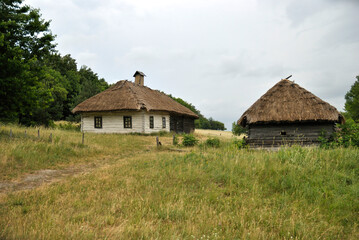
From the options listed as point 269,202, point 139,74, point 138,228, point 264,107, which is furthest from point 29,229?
point 139,74

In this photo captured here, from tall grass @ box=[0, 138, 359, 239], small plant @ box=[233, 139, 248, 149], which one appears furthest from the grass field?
small plant @ box=[233, 139, 248, 149]

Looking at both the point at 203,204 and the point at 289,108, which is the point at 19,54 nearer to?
the point at 203,204

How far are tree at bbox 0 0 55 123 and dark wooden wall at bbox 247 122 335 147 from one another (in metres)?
13.3

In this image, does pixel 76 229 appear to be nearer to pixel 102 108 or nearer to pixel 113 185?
pixel 113 185

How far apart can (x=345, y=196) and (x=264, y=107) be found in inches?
392

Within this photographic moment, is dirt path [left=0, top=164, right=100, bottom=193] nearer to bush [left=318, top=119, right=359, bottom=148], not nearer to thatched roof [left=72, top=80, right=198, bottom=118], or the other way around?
bush [left=318, top=119, right=359, bottom=148]

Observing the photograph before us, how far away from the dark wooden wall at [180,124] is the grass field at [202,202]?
1940 cm

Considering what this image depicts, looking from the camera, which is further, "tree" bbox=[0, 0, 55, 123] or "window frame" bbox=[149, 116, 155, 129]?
"window frame" bbox=[149, 116, 155, 129]

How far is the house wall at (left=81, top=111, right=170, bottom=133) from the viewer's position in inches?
864

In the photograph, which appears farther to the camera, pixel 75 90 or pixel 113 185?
pixel 75 90

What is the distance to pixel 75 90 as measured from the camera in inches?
1679

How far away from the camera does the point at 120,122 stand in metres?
Result: 22.6

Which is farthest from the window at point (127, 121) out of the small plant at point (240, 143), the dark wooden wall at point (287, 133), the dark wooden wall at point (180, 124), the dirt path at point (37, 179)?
the dirt path at point (37, 179)

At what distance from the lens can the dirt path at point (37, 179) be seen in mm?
5717
